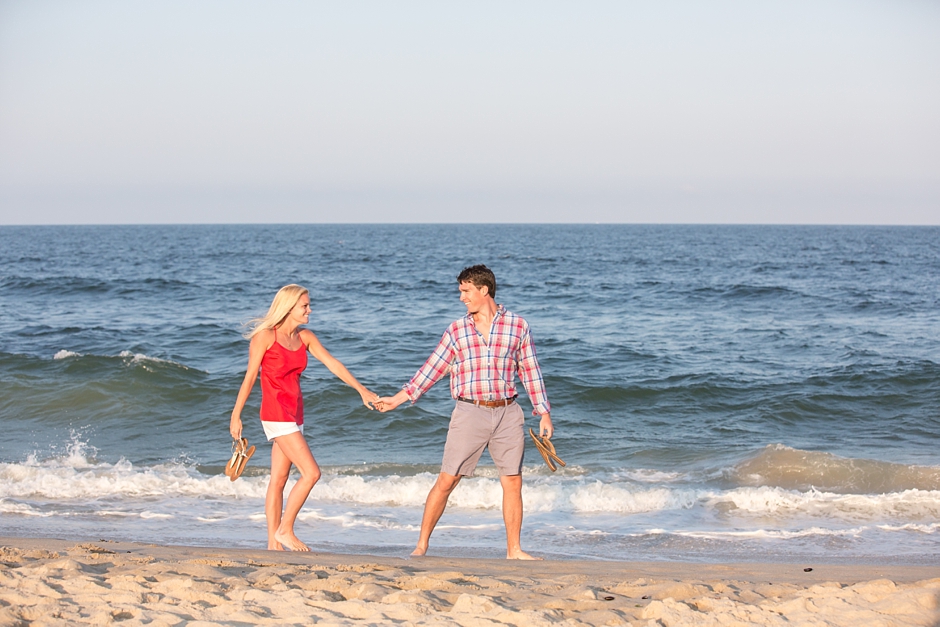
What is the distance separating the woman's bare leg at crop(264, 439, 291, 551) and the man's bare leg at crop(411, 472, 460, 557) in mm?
901

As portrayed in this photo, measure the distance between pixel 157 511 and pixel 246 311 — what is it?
14583mm

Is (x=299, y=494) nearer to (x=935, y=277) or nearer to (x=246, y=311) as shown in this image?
(x=246, y=311)

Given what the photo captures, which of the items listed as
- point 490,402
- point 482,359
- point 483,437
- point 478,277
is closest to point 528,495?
point 483,437

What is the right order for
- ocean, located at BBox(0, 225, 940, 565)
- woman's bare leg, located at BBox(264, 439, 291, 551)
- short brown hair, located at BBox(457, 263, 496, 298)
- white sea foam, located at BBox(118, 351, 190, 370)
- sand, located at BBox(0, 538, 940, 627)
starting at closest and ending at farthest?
sand, located at BBox(0, 538, 940, 627)
short brown hair, located at BBox(457, 263, 496, 298)
woman's bare leg, located at BBox(264, 439, 291, 551)
ocean, located at BBox(0, 225, 940, 565)
white sea foam, located at BBox(118, 351, 190, 370)

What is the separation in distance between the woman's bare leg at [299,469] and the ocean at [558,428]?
2.59ft

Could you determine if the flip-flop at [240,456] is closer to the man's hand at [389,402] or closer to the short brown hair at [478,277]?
the man's hand at [389,402]

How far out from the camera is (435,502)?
17.1ft

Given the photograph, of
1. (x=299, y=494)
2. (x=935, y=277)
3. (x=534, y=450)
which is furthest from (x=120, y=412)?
(x=935, y=277)

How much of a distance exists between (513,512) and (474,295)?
57.0 inches

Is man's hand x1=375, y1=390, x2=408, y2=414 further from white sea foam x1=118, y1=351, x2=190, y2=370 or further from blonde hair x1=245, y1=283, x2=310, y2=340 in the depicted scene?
white sea foam x1=118, y1=351, x2=190, y2=370


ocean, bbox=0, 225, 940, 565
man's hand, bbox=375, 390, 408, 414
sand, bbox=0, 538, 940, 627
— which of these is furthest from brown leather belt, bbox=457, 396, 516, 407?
ocean, bbox=0, 225, 940, 565

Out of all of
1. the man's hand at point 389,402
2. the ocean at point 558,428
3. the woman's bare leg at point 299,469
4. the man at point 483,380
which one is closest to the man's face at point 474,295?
the man at point 483,380

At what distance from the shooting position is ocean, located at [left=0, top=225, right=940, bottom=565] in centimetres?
661

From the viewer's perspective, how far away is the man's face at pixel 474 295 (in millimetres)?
4902
